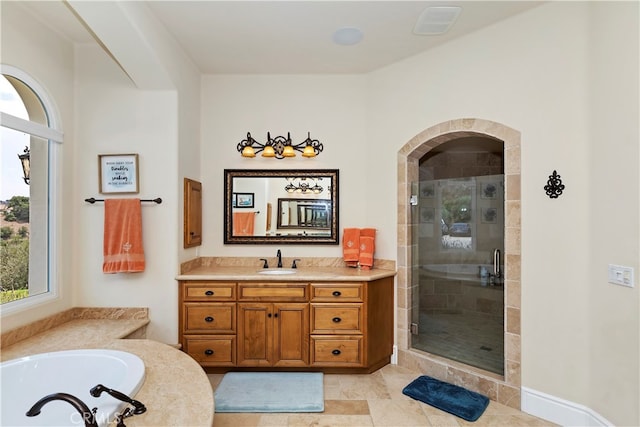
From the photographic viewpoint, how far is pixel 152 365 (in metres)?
1.96

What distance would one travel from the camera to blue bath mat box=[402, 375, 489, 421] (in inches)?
97.3

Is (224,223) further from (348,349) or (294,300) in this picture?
(348,349)

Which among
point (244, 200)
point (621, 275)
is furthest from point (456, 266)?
point (244, 200)

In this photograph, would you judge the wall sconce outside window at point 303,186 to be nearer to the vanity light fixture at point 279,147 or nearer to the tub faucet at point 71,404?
the vanity light fixture at point 279,147

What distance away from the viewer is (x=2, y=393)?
1865 millimetres

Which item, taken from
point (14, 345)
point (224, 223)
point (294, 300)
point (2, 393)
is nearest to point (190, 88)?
point (224, 223)

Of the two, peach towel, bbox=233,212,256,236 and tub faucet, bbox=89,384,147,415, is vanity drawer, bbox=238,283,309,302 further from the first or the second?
tub faucet, bbox=89,384,147,415

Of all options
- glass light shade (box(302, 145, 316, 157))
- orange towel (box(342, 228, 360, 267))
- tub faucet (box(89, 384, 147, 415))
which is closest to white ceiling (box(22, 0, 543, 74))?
glass light shade (box(302, 145, 316, 157))

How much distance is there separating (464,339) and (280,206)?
2.15 metres

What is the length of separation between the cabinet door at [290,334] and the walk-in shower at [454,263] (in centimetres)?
106

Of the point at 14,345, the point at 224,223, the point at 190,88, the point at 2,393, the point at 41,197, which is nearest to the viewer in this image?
the point at 2,393

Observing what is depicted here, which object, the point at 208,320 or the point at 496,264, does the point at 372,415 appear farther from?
the point at 496,264

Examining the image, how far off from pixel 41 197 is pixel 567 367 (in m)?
3.97

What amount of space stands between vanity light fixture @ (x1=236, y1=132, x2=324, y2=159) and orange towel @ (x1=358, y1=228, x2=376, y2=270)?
974 mm
